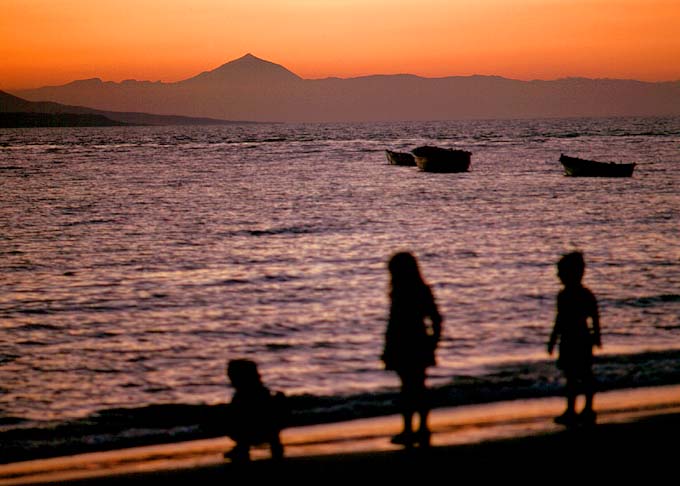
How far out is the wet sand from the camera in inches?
249

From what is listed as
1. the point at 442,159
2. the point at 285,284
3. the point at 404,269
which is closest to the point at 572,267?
the point at 404,269

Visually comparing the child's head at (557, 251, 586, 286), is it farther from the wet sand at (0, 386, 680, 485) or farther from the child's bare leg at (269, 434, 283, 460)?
the child's bare leg at (269, 434, 283, 460)

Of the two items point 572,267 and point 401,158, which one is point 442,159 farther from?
point 572,267

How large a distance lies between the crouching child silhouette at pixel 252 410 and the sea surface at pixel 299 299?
2.31m

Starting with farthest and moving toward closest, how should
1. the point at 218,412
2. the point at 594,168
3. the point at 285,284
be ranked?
the point at 594,168 → the point at 285,284 → the point at 218,412

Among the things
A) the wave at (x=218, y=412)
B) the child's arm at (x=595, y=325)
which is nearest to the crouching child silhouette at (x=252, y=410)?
the wave at (x=218, y=412)

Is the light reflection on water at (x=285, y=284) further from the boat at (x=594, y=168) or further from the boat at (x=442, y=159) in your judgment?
the boat at (x=442, y=159)

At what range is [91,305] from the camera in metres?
17.8

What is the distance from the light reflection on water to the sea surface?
0.07 meters

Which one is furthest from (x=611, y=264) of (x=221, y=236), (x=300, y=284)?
(x=221, y=236)

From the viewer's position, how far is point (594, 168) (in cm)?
6412

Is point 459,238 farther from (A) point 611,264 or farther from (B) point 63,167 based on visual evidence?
(B) point 63,167

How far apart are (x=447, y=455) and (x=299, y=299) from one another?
37.2ft

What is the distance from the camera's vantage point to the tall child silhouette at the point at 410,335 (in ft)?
23.4
